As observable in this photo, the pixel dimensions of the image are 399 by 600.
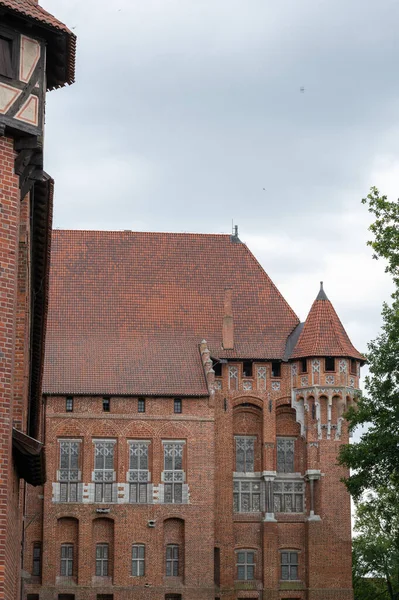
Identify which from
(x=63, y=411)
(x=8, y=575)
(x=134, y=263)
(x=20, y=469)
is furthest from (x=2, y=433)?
(x=134, y=263)

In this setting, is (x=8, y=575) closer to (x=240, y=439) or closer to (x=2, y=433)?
(x=2, y=433)

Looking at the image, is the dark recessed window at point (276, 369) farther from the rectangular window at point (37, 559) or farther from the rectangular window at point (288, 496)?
the rectangular window at point (37, 559)

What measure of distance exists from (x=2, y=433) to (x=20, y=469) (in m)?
4.33

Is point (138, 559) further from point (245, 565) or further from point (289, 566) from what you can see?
point (289, 566)

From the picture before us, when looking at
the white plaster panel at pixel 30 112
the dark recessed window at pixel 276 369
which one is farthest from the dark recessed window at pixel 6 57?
the dark recessed window at pixel 276 369

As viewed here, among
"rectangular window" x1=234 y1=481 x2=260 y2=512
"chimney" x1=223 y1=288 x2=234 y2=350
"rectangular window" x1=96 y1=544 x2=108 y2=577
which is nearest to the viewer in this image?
"rectangular window" x1=96 y1=544 x2=108 y2=577

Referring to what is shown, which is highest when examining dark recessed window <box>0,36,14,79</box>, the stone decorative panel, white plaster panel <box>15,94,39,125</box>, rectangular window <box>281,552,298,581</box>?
the stone decorative panel

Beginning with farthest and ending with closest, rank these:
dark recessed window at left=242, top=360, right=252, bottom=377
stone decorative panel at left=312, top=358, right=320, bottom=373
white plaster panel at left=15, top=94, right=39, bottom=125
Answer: dark recessed window at left=242, top=360, right=252, bottom=377, stone decorative panel at left=312, top=358, right=320, bottom=373, white plaster panel at left=15, top=94, right=39, bottom=125

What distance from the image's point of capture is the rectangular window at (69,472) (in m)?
54.3

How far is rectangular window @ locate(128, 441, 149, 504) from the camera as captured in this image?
180 ft

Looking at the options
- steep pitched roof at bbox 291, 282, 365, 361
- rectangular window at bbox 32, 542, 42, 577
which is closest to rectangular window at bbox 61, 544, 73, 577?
rectangular window at bbox 32, 542, 42, 577

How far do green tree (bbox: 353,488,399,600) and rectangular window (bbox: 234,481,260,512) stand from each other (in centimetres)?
1439

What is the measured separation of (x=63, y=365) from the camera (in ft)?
184

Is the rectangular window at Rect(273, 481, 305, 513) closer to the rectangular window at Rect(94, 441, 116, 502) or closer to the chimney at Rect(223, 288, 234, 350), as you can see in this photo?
the chimney at Rect(223, 288, 234, 350)
